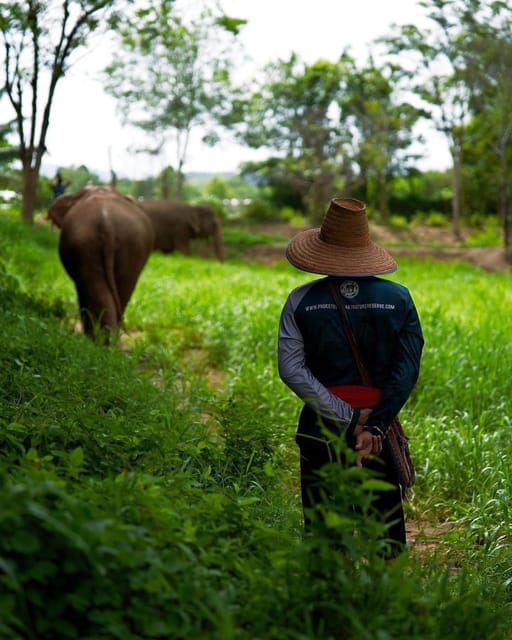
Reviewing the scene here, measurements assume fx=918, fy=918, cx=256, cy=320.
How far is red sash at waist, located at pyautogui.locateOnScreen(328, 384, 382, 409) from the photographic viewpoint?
3.67 metres

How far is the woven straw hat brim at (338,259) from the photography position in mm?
3635

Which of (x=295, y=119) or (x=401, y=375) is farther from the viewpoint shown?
(x=295, y=119)

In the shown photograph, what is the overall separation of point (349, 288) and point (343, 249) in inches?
6.5

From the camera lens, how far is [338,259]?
3676 millimetres

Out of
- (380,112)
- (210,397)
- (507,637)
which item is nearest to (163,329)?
(210,397)

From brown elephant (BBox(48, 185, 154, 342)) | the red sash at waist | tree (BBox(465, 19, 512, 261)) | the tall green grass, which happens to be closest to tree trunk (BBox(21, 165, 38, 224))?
the tall green grass

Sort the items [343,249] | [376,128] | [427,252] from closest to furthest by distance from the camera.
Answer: [343,249]
[427,252]
[376,128]

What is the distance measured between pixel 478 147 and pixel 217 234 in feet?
48.3

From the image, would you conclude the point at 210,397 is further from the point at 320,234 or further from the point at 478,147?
the point at 478,147

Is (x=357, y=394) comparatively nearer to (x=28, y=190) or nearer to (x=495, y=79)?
(x=28, y=190)

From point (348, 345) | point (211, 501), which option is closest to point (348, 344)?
point (348, 345)

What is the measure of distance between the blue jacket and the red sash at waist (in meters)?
0.02

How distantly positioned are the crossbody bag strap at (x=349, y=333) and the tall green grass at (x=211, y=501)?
602 mm

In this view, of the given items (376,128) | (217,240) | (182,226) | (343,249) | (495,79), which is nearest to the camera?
(343,249)
